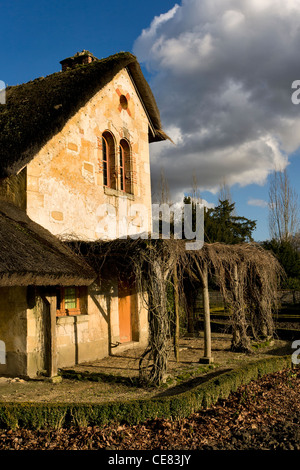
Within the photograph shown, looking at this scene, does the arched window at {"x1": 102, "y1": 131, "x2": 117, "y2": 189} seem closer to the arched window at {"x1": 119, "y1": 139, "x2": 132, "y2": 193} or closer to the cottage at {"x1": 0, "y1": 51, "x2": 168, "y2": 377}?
the cottage at {"x1": 0, "y1": 51, "x2": 168, "y2": 377}

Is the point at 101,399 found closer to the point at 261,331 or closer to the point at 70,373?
the point at 70,373

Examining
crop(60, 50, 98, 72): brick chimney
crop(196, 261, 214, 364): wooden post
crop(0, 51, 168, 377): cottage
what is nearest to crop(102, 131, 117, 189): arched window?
crop(0, 51, 168, 377): cottage

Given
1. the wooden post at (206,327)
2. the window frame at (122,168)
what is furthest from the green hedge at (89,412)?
the window frame at (122,168)

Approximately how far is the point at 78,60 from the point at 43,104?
3621mm

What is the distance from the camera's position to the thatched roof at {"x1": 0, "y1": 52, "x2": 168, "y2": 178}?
903 centimetres

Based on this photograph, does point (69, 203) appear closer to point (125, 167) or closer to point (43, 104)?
point (43, 104)

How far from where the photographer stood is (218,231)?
68.1 feet

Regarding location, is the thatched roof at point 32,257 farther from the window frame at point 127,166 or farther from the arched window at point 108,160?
the window frame at point 127,166

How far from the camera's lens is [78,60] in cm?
1295

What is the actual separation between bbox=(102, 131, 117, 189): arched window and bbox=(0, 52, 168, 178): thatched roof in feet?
5.46

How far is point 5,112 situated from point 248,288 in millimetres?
8256

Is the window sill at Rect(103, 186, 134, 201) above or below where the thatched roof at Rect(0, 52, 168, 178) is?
below

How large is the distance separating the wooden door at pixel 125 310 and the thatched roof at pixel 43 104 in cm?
456

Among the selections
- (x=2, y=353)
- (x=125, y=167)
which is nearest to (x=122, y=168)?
(x=125, y=167)
